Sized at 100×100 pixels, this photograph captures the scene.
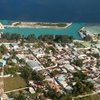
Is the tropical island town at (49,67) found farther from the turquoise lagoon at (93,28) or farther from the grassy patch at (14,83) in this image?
the turquoise lagoon at (93,28)

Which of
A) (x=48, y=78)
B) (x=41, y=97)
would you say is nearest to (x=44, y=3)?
(x=48, y=78)

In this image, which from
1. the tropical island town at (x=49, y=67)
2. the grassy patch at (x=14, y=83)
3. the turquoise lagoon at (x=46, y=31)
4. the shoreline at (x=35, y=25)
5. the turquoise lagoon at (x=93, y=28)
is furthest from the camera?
the shoreline at (x=35, y=25)

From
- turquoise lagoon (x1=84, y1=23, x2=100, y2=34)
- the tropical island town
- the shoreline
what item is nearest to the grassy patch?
the tropical island town

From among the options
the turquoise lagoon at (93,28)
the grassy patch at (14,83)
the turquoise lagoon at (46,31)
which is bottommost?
the grassy patch at (14,83)

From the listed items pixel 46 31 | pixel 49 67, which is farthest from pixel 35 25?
pixel 49 67

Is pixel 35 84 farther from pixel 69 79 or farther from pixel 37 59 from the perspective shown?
pixel 37 59

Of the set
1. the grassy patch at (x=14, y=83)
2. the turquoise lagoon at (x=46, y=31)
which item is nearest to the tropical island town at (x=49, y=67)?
the grassy patch at (x=14, y=83)

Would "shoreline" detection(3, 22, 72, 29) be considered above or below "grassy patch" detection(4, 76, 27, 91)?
above

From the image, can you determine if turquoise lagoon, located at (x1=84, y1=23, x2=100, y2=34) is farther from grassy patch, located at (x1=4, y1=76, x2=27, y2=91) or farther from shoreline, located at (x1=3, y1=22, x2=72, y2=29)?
grassy patch, located at (x1=4, y1=76, x2=27, y2=91)
